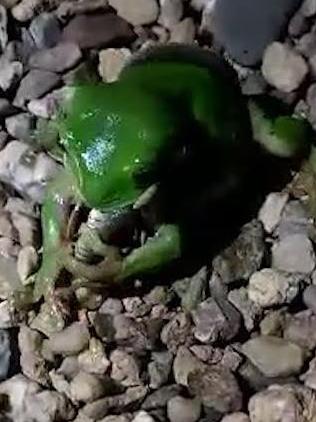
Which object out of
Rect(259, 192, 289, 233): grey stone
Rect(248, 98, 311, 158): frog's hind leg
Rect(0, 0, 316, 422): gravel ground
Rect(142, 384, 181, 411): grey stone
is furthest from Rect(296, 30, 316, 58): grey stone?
Rect(142, 384, 181, 411): grey stone

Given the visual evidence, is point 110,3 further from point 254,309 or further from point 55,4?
point 254,309

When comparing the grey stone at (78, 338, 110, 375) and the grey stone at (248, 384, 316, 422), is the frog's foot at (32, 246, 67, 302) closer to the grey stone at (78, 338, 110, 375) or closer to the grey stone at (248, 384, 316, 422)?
the grey stone at (78, 338, 110, 375)

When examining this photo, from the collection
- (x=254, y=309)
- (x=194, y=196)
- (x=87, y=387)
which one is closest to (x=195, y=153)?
(x=194, y=196)

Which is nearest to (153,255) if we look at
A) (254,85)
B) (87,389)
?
(87,389)

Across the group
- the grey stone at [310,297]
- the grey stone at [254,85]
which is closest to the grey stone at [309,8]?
the grey stone at [254,85]

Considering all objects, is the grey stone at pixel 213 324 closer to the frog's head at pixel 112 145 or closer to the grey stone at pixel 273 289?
the grey stone at pixel 273 289

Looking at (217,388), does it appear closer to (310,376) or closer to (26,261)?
(310,376)

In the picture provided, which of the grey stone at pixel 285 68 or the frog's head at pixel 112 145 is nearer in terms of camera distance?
the frog's head at pixel 112 145

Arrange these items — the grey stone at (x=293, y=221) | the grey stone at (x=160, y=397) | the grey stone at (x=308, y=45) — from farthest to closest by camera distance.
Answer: the grey stone at (x=308, y=45) → the grey stone at (x=293, y=221) → the grey stone at (x=160, y=397)
